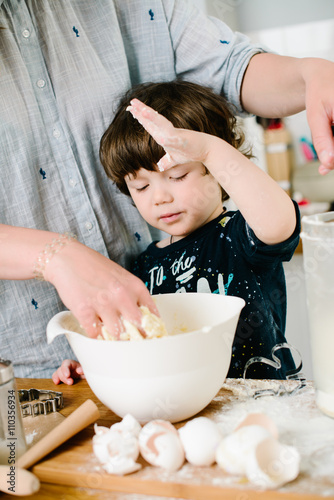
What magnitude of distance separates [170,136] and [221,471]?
451mm

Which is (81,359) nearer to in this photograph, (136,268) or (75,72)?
(136,268)

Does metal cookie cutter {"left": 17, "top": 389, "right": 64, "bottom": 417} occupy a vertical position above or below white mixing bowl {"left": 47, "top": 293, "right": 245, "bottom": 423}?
below

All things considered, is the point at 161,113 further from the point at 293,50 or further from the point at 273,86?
the point at 293,50

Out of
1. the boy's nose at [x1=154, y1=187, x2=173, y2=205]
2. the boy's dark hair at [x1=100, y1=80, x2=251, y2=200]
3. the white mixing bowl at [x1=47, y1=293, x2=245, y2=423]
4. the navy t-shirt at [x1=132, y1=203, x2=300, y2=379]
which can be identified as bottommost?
the navy t-shirt at [x1=132, y1=203, x2=300, y2=379]

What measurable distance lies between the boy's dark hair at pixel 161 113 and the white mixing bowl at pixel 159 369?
1.56ft

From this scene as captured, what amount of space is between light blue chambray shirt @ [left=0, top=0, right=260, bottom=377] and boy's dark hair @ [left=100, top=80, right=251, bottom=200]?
0.17 ft

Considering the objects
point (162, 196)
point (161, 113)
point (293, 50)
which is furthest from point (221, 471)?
point (293, 50)

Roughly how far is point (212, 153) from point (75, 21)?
542 millimetres

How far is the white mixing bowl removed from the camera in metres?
0.58

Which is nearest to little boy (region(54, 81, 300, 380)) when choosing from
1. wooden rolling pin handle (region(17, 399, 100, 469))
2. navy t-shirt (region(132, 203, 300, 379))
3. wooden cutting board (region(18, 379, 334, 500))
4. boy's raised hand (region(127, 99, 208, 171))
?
navy t-shirt (region(132, 203, 300, 379))

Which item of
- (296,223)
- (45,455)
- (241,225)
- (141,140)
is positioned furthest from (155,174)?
(45,455)

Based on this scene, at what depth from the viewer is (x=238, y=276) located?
3.30 feet

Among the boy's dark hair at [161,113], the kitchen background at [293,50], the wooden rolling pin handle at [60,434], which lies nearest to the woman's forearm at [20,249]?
the wooden rolling pin handle at [60,434]

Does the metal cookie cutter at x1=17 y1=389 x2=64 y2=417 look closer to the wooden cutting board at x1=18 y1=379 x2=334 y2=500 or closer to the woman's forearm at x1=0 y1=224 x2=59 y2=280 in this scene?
the wooden cutting board at x1=18 y1=379 x2=334 y2=500
